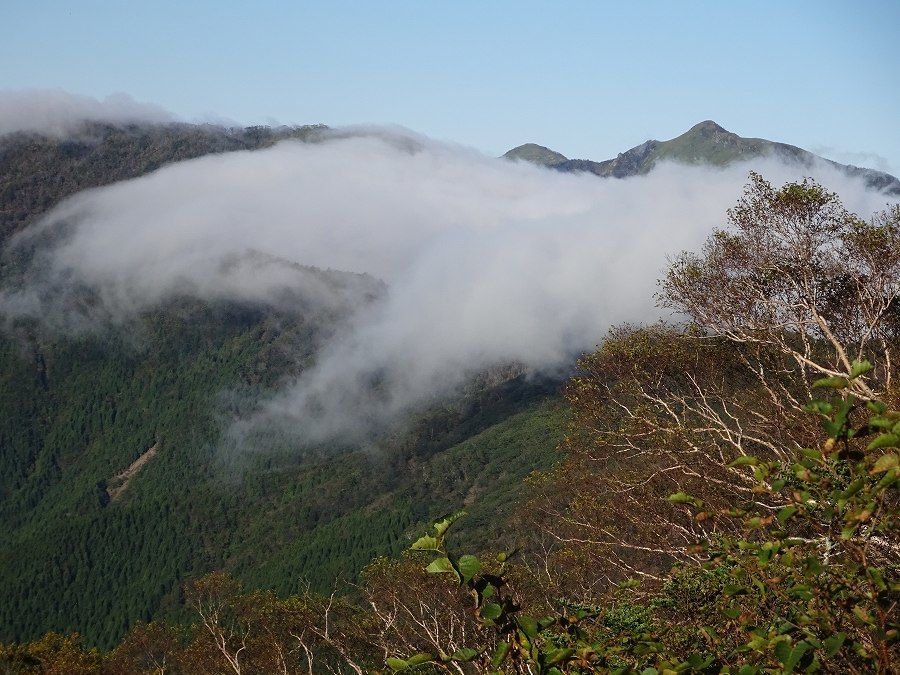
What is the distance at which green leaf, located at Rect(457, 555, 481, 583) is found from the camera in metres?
4.19

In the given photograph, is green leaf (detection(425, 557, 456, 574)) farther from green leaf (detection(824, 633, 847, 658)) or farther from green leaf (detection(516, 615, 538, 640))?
green leaf (detection(824, 633, 847, 658))

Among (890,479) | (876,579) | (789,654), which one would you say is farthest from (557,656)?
(890,479)

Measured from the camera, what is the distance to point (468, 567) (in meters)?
4.21

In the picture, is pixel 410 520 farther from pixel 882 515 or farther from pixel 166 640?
pixel 882 515

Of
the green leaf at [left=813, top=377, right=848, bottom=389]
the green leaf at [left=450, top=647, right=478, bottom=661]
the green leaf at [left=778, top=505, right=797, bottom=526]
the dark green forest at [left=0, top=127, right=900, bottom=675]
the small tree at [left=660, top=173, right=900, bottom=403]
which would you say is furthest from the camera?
the small tree at [left=660, top=173, right=900, bottom=403]

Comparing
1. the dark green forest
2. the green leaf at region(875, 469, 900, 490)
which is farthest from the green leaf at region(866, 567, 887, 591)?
the green leaf at region(875, 469, 900, 490)

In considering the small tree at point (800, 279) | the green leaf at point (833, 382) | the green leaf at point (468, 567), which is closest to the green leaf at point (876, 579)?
the green leaf at point (833, 382)

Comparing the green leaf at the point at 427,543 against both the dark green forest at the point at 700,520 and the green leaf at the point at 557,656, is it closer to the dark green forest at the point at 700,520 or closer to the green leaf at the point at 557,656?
the dark green forest at the point at 700,520

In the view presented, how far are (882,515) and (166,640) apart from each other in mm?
41613

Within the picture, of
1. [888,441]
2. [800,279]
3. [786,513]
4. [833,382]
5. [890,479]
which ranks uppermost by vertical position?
[833,382]

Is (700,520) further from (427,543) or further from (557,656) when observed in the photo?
(427,543)

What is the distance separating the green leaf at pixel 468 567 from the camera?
13.7 feet

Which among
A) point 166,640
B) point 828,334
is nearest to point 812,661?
point 828,334

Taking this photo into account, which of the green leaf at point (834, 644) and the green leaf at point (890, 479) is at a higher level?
the green leaf at point (890, 479)
